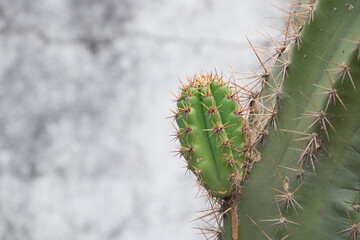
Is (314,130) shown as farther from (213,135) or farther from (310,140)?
(213,135)

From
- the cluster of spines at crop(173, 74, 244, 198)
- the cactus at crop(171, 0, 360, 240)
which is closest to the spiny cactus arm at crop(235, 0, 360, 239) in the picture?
the cactus at crop(171, 0, 360, 240)

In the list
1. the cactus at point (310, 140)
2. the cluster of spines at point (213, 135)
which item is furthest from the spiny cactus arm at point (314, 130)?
the cluster of spines at point (213, 135)

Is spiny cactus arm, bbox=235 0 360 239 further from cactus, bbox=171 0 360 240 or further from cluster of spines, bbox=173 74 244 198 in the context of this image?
cluster of spines, bbox=173 74 244 198

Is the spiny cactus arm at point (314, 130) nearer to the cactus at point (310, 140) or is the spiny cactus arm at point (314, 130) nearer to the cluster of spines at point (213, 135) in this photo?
the cactus at point (310, 140)

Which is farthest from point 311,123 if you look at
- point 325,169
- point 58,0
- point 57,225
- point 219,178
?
point 58,0

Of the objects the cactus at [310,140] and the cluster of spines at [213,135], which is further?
the cluster of spines at [213,135]
